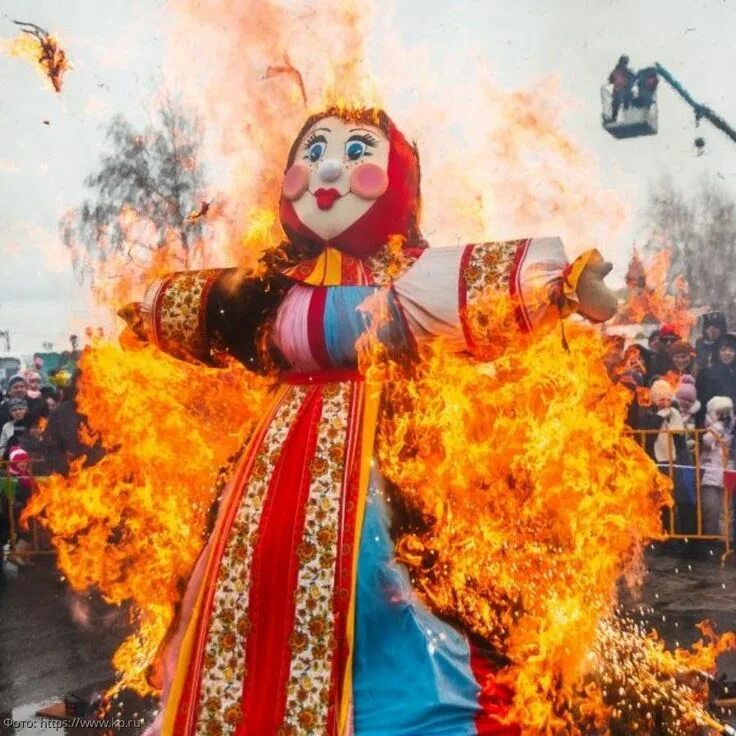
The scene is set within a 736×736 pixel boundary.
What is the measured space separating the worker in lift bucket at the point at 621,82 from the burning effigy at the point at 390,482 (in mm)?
1365

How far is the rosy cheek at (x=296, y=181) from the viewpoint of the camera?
3.56 metres

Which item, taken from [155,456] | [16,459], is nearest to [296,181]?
[155,456]

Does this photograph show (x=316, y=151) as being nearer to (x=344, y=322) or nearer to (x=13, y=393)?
(x=344, y=322)

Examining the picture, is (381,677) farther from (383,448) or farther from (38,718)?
(38,718)

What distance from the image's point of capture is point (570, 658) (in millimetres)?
3467

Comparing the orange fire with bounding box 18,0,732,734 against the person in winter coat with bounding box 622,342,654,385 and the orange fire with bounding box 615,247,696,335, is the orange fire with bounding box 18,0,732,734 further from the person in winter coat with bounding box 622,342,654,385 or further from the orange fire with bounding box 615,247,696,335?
the person in winter coat with bounding box 622,342,654,385

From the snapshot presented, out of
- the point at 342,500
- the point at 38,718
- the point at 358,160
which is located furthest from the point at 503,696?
the point at 38,718

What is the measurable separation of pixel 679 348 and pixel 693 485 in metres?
1.16

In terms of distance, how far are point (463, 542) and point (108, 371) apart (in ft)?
5.51

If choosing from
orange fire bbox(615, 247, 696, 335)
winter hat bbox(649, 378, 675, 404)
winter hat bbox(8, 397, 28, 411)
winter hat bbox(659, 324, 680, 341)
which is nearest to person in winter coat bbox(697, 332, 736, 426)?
winter hat bbox(649, 378, 675, 404)

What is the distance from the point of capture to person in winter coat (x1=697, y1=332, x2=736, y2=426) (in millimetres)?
8203


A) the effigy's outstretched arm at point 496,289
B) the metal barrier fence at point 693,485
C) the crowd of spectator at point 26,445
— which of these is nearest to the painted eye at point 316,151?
the effigy's outstretched arm at point 496,289

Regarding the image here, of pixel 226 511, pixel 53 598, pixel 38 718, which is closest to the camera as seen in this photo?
pixel 226 511

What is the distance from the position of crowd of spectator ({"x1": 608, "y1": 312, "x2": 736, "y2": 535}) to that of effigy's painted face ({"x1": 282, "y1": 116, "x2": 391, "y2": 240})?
4906 mm
